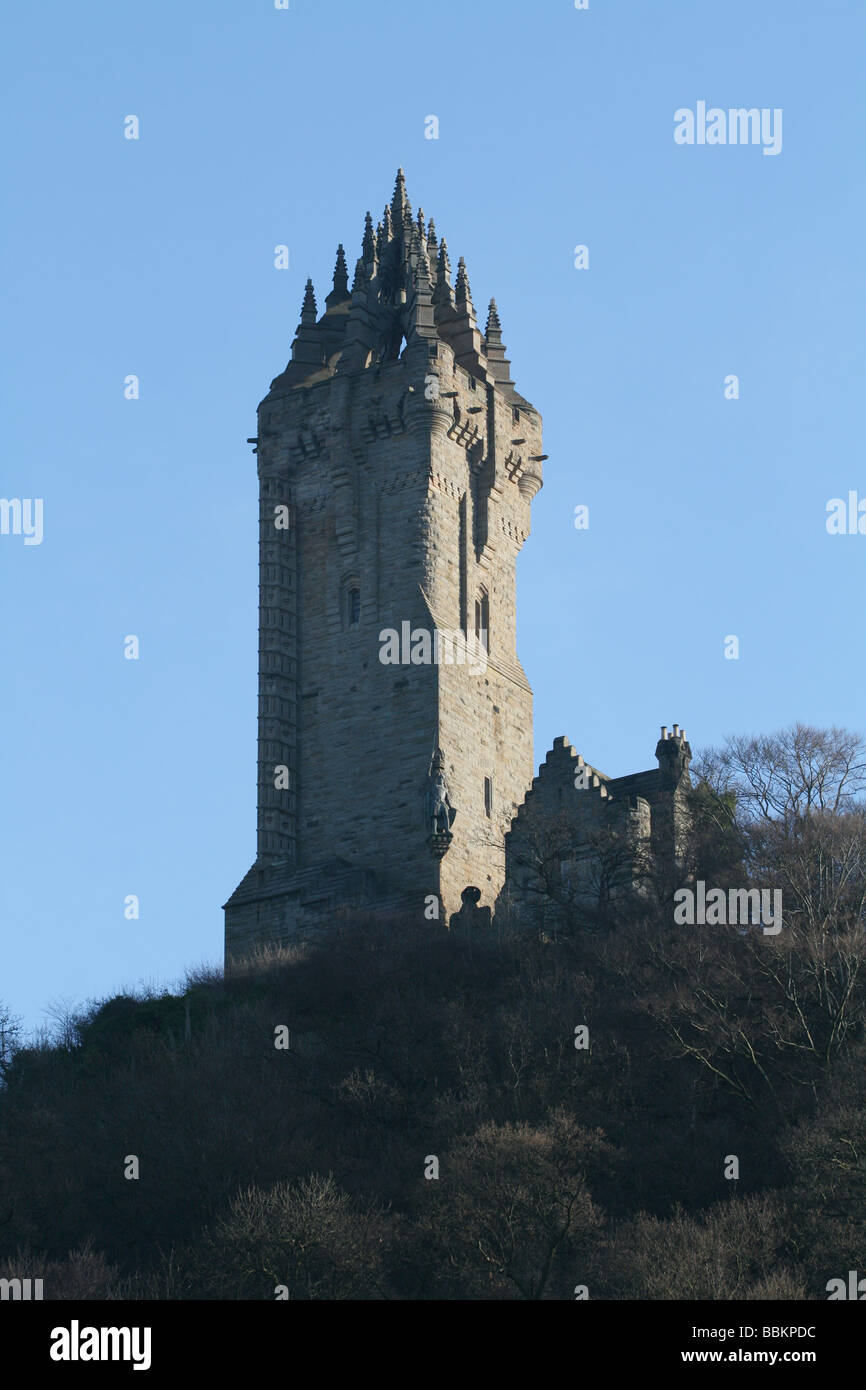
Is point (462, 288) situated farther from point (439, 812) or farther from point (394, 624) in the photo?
point (439, 812)

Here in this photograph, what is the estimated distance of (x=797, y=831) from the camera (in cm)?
6359

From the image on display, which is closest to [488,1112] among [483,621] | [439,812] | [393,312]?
[439,812]

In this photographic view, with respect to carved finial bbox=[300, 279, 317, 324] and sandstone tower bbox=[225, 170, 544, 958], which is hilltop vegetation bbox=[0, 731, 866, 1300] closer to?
sandstone tower bbox=[225, 170, 544, 958]

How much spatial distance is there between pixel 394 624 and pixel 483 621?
3960 millimetres

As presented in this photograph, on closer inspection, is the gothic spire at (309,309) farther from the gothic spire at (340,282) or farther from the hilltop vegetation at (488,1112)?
the hilltop vegetation at (488,1112)

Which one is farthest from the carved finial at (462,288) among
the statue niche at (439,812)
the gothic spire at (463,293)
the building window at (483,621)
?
the statue niche at (439,812)

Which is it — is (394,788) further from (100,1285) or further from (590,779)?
(100,1285)

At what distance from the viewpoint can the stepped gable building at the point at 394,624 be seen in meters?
71.8

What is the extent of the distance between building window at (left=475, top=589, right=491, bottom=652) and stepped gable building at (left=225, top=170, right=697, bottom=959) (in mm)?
93

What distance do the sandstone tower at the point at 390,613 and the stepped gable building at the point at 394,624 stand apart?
0.22 feet

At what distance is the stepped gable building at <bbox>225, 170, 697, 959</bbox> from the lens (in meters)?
71.8

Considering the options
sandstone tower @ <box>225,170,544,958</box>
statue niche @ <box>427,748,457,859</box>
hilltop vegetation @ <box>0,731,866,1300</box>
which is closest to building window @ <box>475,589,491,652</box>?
sandstone tower @ <box>225,170,544,958</box>

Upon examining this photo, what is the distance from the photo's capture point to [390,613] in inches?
2926
